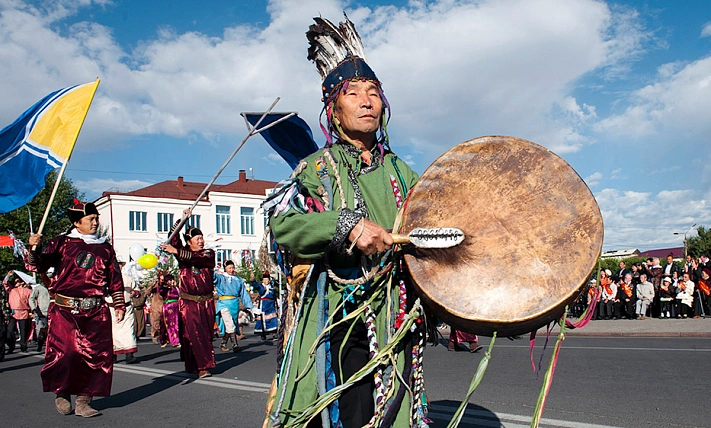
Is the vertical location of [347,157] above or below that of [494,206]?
above

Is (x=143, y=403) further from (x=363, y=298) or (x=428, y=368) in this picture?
(x=363, y=298)

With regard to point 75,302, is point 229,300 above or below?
below

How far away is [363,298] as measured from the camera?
2449 millimetres

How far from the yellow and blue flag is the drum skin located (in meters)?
5.34

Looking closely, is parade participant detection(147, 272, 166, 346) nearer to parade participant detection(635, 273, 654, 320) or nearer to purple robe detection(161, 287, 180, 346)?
purple robe detection(161, 287, 180, 346)

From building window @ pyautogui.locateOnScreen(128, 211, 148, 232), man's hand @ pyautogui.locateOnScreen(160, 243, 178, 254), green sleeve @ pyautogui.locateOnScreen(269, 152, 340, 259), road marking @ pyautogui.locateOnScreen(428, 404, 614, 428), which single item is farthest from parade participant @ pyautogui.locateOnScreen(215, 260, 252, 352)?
building window @ pyautogui.locateOnScreen(128, 211, 148, 232)

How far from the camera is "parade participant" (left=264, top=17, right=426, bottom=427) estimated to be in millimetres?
2252

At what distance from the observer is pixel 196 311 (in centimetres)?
870

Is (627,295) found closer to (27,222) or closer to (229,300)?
(229,300)

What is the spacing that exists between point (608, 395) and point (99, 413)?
192 inches

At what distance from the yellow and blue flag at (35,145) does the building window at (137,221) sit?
42.9 m

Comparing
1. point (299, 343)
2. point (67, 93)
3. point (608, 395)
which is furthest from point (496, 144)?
point (67, 93)

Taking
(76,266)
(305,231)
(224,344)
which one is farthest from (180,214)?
(305,231)

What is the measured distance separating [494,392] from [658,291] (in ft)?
43.4
